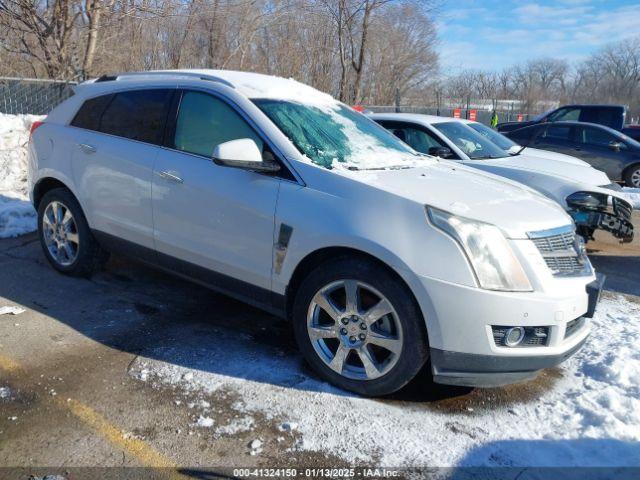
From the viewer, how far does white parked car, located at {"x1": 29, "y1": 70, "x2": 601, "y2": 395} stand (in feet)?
9.42

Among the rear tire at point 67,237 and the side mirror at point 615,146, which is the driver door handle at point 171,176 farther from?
the side mirror at point 615,146

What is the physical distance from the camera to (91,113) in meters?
4.64

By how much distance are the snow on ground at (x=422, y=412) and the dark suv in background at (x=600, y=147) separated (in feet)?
30.4

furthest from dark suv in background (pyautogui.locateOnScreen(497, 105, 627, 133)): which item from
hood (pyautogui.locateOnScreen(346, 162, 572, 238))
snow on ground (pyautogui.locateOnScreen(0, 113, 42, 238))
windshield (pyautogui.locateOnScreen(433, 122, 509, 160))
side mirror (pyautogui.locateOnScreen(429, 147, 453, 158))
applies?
hood (pyautogui.locateOnScreen(346, 162, 572, 238))

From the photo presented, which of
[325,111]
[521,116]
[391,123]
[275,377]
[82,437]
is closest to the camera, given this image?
[82,437]

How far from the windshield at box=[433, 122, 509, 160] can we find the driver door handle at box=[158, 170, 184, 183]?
4.33m

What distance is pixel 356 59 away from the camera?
73.5 ft

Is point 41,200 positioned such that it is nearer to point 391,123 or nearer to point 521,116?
point 391,123

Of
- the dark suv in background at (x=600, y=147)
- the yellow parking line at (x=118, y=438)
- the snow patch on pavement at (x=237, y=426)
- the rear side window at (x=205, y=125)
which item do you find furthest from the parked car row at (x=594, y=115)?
the yellow parking line at (x=118, y=438)

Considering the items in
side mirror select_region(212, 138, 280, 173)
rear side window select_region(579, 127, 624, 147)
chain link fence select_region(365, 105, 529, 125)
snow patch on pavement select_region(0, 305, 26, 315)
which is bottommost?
snow patch on pavement select_region(0, 305, 26, 315)

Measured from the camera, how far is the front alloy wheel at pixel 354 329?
10.0ft

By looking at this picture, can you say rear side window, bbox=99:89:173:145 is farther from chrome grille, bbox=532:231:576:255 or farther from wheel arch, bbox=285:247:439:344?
chrome grille, bbox=532:231:576:255

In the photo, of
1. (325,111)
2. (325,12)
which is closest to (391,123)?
(325,111)

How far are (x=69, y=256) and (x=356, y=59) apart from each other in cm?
1942
